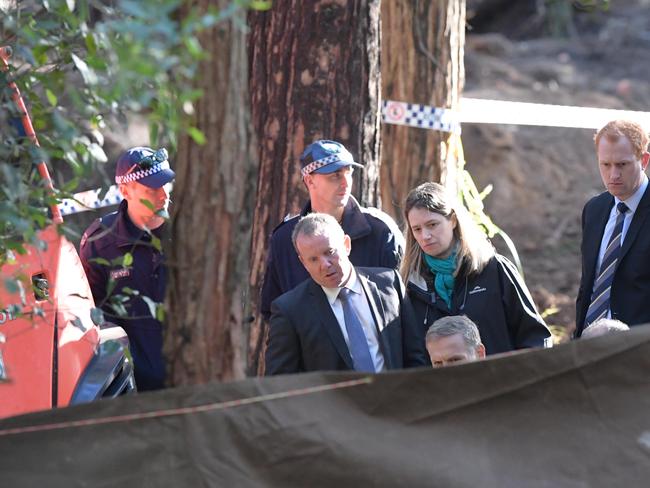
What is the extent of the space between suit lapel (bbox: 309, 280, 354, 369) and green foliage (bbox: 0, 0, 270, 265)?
52.9 inches

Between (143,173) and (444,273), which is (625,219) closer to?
(444,273)

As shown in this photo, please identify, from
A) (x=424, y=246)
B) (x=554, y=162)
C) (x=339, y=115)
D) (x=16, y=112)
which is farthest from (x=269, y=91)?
(x=554, y=162)

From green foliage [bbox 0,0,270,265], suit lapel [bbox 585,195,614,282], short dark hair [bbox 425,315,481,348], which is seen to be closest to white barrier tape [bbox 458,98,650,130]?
suit lapel [bbox 585,195,614,282]

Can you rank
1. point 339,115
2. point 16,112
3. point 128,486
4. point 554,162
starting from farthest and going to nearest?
point 554,162 < point 339,115 < point 16,112 < point 128,486

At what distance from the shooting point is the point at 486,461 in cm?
337

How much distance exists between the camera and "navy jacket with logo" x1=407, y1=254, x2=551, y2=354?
5328 mm

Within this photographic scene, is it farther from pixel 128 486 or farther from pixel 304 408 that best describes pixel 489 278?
pixel 128 486

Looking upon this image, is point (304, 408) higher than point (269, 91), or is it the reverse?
point (269, 91)

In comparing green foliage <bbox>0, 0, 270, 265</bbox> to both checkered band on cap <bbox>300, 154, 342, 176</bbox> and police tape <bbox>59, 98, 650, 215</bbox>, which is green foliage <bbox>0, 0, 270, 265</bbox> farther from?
police tape <bbox>59, 98, 650, 215</bbox>

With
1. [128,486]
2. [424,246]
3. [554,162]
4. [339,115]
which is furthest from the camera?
[554,162]

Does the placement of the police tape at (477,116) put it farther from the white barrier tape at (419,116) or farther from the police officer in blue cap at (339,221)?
the police officer in blue cap at (339,221)

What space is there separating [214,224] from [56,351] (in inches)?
71.6

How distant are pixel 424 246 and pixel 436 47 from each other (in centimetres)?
262

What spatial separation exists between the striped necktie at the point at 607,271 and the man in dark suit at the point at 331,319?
3.90 feet
